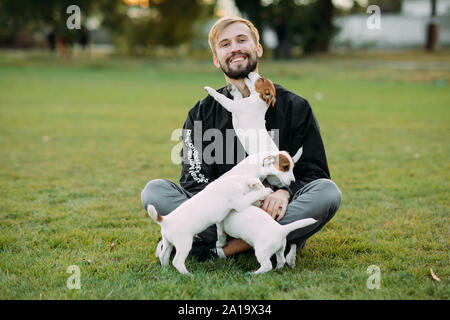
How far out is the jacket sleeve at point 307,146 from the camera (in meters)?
3.46

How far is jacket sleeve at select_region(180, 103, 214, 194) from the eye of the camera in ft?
11.8

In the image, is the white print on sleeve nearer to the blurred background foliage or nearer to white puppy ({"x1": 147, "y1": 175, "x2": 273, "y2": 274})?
white puppy ({"x1": 147, "y1": 175, "x2": 273, "y2": 274})

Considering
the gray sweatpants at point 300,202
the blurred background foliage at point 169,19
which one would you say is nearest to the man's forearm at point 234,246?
the gray sweatpants at point 300,202

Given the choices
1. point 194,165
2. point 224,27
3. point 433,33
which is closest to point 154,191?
point 194,165

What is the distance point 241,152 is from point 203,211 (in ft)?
2.77

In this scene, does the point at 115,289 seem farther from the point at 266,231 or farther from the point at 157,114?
the point at 157,114

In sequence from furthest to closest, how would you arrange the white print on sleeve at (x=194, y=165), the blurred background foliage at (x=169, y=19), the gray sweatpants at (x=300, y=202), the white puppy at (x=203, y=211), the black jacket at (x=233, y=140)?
the blurred background foliage at (x=169, y=19) → the white print on sleeve at (x=194, y=165) → the black jacket at (x=233, y=140) → the gray sweatpants at (x=300, y=202) → the white puppy at (x=203, y=211)

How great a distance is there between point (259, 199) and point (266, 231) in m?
0.24

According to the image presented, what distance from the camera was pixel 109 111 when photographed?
11852 millimetres

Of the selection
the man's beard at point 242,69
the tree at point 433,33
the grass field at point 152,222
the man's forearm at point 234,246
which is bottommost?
the grass field at point 152,222

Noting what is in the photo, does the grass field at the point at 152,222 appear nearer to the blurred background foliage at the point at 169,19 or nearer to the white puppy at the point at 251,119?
the white puppy at the point at 251,119

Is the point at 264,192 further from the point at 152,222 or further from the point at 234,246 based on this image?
the point at 152,222

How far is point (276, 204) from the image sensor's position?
3133mm
